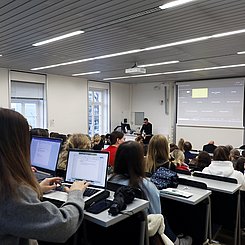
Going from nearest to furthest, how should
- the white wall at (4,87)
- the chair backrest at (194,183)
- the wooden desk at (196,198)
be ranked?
the wooden desk at (196,198)
the chair backrest at (194,183)
the white wall at (4,87)

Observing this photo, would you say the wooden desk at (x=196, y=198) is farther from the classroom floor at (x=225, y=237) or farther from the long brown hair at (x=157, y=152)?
the classroom floor at (x=225, y=237)

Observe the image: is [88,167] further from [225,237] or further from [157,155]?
[225,237]

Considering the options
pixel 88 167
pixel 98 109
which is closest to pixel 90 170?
pixel 88 167

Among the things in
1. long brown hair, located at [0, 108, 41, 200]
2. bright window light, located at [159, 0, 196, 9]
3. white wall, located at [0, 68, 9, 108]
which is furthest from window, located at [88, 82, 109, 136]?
long brown hair, located at [0, 108, 41, 200]

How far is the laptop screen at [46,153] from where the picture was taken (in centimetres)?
234

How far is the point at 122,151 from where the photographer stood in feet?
6.91

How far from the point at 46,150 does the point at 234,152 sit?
3652 mm

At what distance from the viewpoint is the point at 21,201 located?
996 mm

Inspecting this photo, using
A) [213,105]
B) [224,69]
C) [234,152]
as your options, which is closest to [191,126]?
[213,105]

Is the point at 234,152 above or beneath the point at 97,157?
beneath

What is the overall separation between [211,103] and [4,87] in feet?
22.9

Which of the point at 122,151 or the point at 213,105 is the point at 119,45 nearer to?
the point at 122,151

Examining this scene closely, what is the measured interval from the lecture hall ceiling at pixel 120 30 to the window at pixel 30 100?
119 centimetres

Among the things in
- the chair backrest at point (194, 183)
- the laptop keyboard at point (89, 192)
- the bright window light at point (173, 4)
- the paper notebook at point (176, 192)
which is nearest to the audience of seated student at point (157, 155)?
the chair backrest at point (194, 183)
